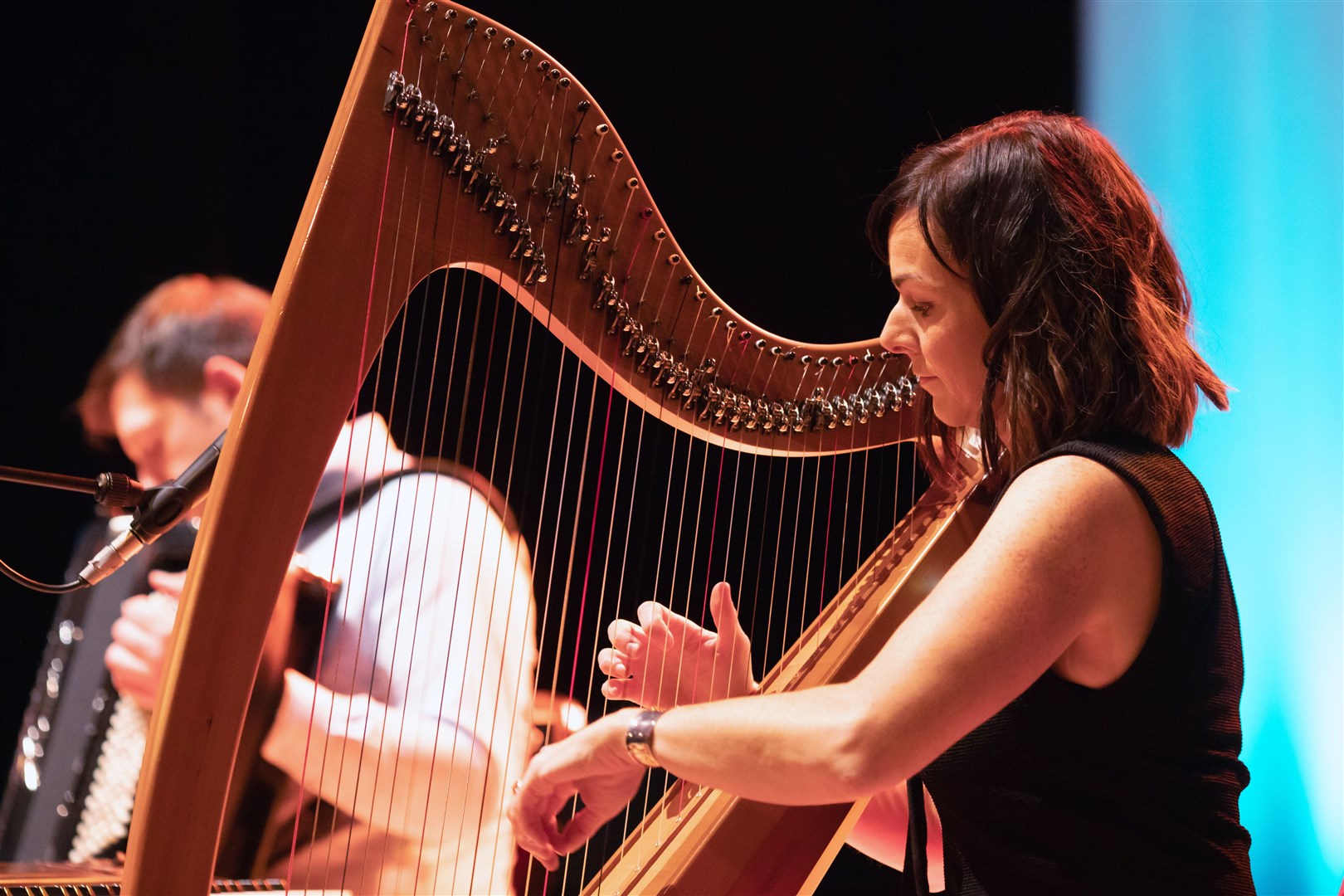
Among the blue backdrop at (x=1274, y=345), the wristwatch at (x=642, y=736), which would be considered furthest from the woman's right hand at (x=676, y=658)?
the blue backdrop at (x=1274, y=345)

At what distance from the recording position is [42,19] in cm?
274

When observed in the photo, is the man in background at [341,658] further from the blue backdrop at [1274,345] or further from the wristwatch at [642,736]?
the blue backdrop at [1274,345]

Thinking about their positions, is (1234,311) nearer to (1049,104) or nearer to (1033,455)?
(1049,104)

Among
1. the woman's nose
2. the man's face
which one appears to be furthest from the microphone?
the man's face

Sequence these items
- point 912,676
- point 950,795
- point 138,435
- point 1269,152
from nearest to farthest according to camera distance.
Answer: point 912,676 < point 950,795 < point 138,435 < point 1269,152

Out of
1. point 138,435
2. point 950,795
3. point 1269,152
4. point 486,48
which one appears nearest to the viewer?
point 486,48

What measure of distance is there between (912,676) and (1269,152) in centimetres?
236

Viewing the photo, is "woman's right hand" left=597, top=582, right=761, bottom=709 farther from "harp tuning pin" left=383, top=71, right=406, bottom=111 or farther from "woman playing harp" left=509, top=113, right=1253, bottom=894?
"harp tuning pin" left=383, top=71, right=406, bottom=111

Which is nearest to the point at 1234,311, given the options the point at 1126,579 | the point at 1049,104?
the point at 1049,104

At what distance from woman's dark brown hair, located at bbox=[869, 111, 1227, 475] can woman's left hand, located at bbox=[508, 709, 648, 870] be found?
17.7 inches

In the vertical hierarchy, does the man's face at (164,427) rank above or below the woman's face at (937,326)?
below

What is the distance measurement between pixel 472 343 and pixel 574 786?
438 mm

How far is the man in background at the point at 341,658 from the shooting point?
76.0 inches

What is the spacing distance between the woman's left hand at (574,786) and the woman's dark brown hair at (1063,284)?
45 centimetres
